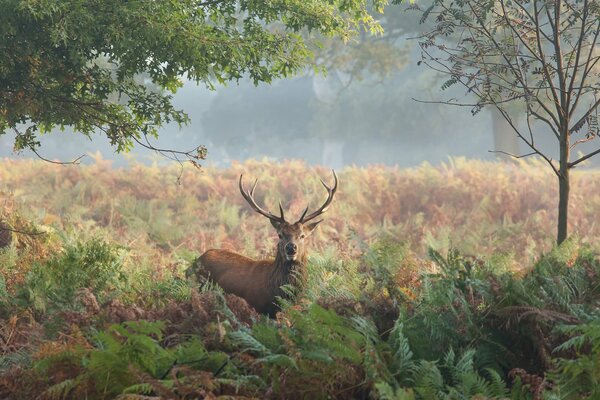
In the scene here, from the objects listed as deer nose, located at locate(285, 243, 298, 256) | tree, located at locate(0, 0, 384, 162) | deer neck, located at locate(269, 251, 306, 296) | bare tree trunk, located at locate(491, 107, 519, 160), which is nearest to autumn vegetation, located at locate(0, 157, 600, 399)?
deer neck, located at locate(269, 251, 306, 296)

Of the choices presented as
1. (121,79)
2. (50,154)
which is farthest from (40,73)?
(50,154)

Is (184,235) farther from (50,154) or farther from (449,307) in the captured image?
(50,154)

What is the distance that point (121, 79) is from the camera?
8875 millimetres

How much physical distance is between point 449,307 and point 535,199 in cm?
1529

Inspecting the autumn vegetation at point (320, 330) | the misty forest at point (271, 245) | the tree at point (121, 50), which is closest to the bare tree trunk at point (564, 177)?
the misty forest at point (271, 245)

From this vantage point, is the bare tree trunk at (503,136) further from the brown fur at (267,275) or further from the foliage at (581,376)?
the foliage at (581,376)

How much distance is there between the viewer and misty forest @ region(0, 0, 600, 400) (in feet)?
12.8

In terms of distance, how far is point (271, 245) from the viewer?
14.2m

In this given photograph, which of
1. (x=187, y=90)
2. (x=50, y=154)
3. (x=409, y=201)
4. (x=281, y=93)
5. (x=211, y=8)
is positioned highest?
(x=187, y=90)

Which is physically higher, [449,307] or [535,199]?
[535,199]

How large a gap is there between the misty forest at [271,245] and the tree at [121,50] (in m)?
0.03

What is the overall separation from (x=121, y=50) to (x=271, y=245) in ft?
21.8

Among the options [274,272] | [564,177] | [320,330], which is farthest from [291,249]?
[320,330]

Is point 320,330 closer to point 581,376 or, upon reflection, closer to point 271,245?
point 581,376
